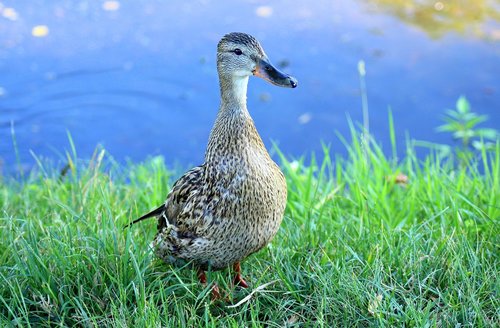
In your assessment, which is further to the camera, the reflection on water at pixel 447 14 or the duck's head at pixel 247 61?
the reflection on water at pixel 447 14

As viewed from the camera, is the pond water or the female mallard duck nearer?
the female mallard duck

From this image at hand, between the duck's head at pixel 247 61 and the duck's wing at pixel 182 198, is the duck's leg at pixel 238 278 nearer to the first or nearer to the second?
the duck's wing at pixel 182 198

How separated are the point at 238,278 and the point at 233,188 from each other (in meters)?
0.46

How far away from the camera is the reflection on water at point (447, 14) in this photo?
6.77m

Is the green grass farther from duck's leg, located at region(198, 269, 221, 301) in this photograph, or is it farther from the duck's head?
the duck's head

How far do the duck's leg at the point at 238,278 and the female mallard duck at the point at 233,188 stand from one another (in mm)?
109

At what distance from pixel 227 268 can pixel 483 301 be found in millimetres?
1125

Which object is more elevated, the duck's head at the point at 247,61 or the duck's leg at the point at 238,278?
the duck's head at the point at 247,61

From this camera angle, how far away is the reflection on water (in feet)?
22.2

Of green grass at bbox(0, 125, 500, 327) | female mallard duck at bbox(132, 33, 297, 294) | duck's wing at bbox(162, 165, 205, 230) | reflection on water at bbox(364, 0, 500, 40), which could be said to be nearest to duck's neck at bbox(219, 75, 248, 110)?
female mallard duck at bbox(132, 33, 297, 294)

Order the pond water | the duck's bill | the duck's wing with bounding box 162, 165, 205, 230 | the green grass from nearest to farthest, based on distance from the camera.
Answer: the green grass, the duck's bill, the duck's wing with bounding box 162, 165, 205, 230, the pond water

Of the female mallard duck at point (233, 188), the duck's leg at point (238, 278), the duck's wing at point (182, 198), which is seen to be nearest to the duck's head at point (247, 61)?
the female mallard duck at point (233, 188)

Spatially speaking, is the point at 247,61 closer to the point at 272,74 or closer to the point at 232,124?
the point at 272,74

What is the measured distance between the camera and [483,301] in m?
2.78
